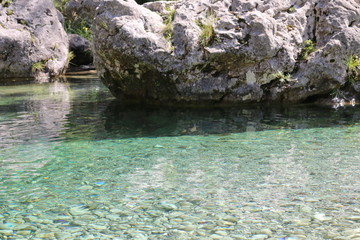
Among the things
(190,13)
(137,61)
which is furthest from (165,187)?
(190,13)

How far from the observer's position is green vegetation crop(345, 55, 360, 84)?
30.1 ft

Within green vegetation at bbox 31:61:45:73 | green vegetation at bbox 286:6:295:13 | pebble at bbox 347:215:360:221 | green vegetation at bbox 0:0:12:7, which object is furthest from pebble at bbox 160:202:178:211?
green vegetation at bbox 0:0:12:7

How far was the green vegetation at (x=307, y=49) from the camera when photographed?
9273mm

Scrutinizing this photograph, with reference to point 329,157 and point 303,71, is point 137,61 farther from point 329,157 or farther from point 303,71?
point 329,157

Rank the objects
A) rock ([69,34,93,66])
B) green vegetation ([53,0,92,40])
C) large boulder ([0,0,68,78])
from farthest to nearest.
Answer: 1. green vegetation ([53,0,92,40])
2. rock ([69,34,93,66])
3. large boulder ([0,0,68,78])

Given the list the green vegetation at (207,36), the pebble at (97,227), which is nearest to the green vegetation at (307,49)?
the green vegetation at (207,36)

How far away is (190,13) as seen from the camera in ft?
30.1

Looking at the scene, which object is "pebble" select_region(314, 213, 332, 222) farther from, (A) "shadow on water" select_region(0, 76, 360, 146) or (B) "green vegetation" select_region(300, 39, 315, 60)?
(B) "green vegetation" select_region(300, 39, 315, 60)

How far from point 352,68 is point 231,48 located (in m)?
2.72

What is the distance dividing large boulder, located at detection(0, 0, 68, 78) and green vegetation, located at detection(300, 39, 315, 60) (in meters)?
10.8

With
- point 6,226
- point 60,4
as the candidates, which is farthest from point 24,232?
point 60,4

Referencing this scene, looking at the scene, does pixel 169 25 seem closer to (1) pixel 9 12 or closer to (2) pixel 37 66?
(2) pixel 37 66

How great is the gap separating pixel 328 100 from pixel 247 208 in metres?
6.37

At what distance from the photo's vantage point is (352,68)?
9.37 metres
